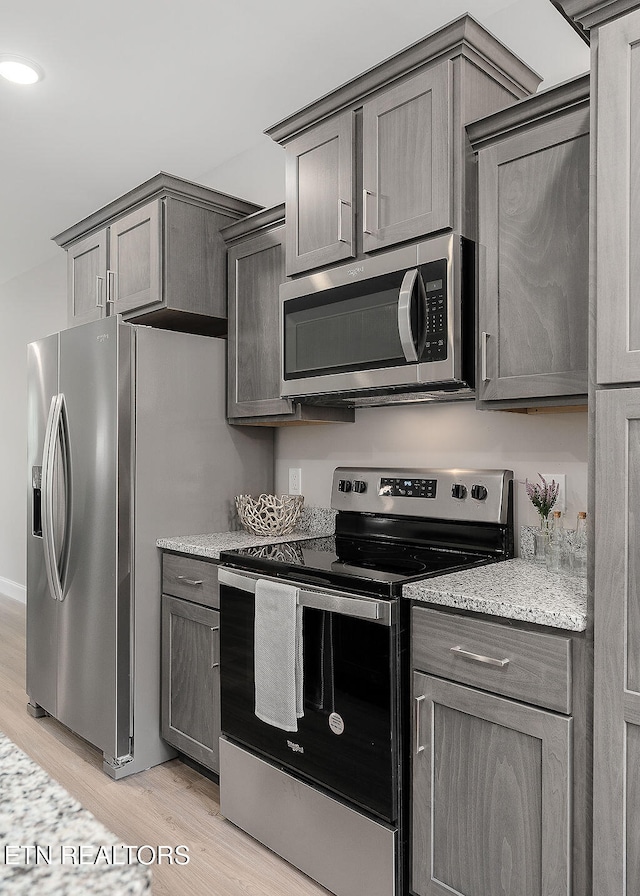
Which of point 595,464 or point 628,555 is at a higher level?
Answer: point 595,464

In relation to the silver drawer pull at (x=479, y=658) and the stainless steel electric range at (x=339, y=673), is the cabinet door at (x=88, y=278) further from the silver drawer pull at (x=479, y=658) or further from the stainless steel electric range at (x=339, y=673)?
the silver drawer pull at (x=479, y=658)

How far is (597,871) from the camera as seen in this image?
1.40m

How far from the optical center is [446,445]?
7.95ft

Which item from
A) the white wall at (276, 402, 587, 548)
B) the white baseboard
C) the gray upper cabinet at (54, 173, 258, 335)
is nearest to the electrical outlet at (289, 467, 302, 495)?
the white wall at (276, 402, 587, 548)

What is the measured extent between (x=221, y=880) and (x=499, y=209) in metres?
2.12

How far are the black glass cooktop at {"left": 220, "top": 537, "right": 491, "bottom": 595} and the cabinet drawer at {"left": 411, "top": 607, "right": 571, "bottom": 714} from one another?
149mm

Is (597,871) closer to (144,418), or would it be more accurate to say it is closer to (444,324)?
(444,324)

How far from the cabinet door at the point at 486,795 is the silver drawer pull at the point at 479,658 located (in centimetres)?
8

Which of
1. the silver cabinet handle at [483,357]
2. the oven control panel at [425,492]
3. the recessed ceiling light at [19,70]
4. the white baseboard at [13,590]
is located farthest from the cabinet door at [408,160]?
the white baseboard at [13,590]

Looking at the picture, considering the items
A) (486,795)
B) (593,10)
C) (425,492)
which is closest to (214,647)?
(425,492)

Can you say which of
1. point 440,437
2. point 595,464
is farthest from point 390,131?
point 595,464

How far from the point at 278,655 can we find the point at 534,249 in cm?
137

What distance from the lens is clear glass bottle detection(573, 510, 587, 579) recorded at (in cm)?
187

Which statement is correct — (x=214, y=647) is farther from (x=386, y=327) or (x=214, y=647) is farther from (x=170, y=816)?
(x=386, y=327)
